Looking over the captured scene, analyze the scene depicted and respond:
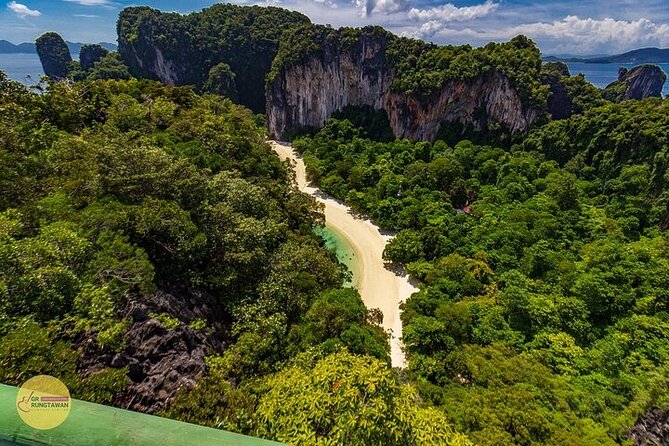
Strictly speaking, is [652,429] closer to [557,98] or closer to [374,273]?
[374,273]

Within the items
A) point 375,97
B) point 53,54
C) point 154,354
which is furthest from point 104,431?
point 53,54

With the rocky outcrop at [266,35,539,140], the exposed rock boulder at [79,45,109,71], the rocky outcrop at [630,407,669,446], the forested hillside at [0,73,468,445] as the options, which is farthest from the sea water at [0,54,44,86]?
the rocky outcrop at [266,35,539,140]

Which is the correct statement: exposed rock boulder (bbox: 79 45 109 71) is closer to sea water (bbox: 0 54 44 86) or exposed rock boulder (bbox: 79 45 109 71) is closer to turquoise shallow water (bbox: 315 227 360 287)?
sea water (bbox: 0 54 44 86)

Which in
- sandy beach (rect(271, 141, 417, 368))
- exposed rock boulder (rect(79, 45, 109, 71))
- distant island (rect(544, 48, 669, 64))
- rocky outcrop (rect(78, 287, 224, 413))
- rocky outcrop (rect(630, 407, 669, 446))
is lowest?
sandy beach (rect(271, 141, 417, 368))

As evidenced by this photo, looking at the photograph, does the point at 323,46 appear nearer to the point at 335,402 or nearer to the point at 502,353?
the point at 502,353

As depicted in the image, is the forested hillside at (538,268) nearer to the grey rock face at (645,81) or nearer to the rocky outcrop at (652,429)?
the rocky outcrop at (652,429)

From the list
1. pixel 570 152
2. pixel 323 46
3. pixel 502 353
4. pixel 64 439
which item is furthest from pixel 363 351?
pixel 323 46
